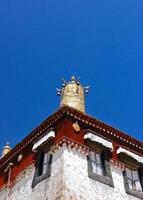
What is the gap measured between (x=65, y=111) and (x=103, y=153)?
264cm

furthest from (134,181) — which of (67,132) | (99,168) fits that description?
(67,132)

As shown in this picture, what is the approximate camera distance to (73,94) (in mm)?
23422

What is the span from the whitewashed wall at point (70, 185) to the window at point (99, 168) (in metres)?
0.24

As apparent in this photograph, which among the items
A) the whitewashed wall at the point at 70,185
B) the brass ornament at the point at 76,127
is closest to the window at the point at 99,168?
the whitewashed wall at the point at 70,185

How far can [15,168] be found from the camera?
18016 millimetres

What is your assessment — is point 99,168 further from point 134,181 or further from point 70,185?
point 70,185

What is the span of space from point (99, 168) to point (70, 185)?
2.63m

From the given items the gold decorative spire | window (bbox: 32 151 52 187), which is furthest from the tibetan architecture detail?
the gold decorative spire

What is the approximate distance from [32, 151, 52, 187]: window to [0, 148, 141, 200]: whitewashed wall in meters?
0.27

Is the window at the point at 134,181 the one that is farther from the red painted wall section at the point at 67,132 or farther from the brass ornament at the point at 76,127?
the brass ornament at the point at 76,127

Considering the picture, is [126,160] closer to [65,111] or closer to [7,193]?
[65,111]

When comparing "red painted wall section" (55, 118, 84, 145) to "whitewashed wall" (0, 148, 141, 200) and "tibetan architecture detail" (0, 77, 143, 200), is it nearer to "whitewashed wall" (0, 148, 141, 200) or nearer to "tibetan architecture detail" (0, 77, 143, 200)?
"tibetan architecture detail" (0, 77, 143, 200)

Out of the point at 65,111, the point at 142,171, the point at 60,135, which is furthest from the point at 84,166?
the point at 142,171

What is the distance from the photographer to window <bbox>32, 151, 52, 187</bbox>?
15.4 meters
